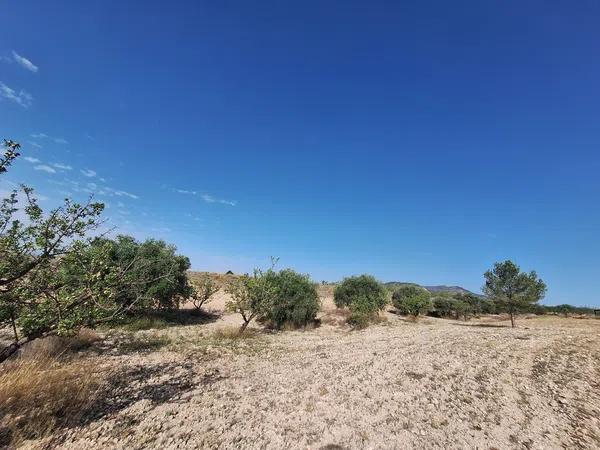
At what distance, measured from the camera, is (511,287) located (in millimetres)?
32125

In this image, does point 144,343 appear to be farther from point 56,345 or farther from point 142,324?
point 142,324

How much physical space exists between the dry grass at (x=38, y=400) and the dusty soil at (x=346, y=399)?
0.38m

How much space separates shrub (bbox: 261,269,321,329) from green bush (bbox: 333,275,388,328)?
13.5 ft

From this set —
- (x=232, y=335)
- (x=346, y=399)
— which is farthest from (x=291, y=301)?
(x=346, y=399)

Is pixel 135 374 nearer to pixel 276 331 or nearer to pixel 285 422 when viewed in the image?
pixel 285 422

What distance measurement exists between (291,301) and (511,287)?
2220cm

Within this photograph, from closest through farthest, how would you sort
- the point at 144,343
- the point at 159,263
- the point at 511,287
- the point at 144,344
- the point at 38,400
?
the point at 38,400 → the point at 144,344 → the point at 144,343 → the point at 159,263 → the point at 511,287

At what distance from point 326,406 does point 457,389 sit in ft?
13.2

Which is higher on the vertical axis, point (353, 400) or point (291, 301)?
point (291, 301)

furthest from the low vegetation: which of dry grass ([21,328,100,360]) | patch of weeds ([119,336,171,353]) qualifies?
patch of weeds ([119,336,171,353])

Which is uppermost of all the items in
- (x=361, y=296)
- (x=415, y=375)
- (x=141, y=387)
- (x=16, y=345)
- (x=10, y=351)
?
(x=361, y=296)

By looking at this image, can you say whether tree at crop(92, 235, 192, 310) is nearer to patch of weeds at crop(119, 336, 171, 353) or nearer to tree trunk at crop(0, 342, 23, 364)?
patch of weeds at crop(119, 336, 171, 353)

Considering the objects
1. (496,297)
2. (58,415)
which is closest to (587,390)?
(58,415)

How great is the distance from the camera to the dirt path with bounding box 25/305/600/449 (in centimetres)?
675
